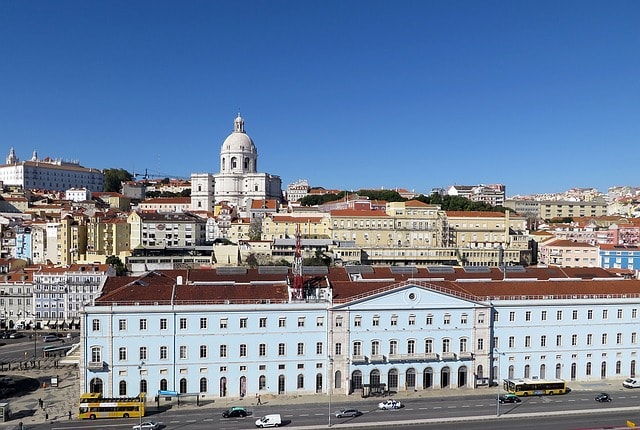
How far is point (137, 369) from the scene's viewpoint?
4128 centimetres

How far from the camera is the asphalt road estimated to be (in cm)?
3672

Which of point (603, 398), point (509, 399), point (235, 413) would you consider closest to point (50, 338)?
point (235, 413)

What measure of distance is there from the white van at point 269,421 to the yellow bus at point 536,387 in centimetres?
1785

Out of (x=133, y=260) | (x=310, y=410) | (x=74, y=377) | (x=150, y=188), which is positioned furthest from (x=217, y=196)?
(x=310, y=410)

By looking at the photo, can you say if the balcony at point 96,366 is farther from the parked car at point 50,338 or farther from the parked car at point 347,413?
the parked car at point 50,338

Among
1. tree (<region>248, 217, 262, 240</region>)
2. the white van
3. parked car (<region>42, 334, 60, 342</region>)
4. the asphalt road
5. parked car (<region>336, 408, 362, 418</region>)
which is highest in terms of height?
tree (<region>248, 217, 262, 240</region>)

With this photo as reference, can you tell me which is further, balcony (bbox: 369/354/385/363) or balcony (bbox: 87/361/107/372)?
balcony (bbox: 369/354/385/363)

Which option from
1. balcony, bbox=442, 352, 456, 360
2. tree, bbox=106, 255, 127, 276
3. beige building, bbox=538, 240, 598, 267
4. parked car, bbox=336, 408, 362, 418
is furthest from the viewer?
beige building, bbox=538, 240, 598, 267

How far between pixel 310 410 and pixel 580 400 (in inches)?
766

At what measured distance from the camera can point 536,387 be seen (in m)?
43.3

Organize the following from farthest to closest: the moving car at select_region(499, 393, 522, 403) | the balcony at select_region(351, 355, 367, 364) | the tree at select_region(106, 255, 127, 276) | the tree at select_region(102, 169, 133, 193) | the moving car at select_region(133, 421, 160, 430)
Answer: the tree at select_region(102, 169, 133, 193) < the tree at select_region(106, 255, 127, 276) < the balcony at select_region(351, 355, 367, 364) < the moving car at select_region(499, 393, 522, 403) < the moving car at select_region(133, 421, 160, 430)

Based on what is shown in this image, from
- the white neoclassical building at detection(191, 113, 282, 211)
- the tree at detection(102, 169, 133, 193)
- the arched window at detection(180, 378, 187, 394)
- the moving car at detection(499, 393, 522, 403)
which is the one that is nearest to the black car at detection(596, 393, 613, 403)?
the moving car at detection(499, 393, 522, 403)

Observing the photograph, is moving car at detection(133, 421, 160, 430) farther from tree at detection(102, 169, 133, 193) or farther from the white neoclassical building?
tree at detection(102, 169, 133, 193)

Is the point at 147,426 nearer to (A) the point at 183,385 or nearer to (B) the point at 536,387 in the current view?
(A) the point at 183,385
